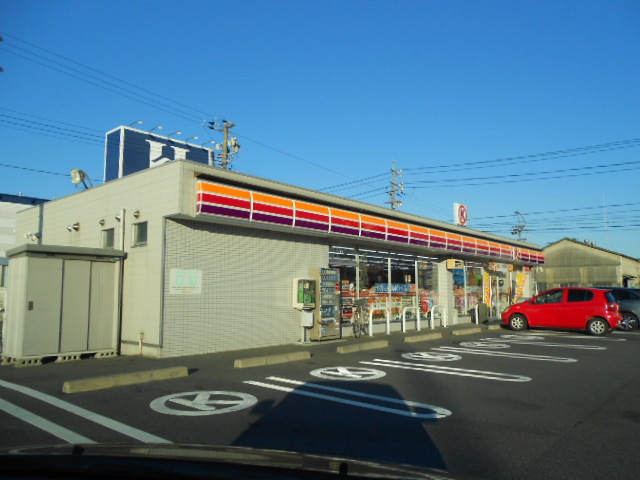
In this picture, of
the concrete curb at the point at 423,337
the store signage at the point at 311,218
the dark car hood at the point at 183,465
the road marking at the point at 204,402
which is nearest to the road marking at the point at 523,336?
the concrete curb at the point at 423,337

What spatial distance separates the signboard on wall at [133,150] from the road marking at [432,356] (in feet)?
108

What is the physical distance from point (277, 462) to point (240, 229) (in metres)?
11.1

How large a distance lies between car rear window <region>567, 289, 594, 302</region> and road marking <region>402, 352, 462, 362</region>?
26.3 feet

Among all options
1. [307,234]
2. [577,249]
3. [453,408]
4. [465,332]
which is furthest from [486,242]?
[577,249]

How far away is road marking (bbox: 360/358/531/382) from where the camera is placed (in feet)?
29.8

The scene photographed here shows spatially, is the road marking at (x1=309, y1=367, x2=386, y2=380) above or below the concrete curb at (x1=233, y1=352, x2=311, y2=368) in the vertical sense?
below

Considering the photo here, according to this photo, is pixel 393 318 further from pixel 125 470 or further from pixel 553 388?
pixel 125 470

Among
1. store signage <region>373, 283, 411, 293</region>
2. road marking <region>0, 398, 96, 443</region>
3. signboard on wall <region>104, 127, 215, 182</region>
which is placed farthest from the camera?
signboard on wall <region>104, 127, 215, 182</region>

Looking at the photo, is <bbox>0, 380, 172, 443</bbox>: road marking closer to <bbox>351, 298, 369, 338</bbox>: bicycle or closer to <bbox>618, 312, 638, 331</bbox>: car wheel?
<bbox>351, 298, 369, 338</bbox>: bicycle

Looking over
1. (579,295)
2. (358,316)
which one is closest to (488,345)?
(358,316)

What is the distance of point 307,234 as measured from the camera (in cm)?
1497

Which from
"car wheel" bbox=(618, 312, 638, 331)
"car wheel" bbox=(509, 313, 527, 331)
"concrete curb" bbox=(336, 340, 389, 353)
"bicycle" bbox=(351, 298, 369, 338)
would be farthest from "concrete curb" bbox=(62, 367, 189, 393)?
"car wheel" bbox=(618, 312, 638, 331)

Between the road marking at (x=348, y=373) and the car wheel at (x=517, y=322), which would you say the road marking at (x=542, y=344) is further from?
the road marking at (x=348, y=373)

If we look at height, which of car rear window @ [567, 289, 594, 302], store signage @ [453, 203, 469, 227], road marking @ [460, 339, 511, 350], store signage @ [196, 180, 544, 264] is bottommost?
road marking @ [460, 339, 511, 350]
